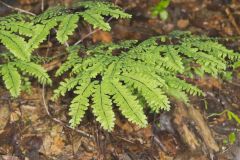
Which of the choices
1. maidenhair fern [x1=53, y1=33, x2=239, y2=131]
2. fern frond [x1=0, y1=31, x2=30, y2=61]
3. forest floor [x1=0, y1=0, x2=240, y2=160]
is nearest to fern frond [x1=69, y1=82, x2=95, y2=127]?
maidenhair fern [x1=53, y1=33, x2=239, y2=131]

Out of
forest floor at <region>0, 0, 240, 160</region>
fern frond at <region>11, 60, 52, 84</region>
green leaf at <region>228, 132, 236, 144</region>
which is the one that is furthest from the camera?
green leaf at <region>228, 132, 236, 144</region>

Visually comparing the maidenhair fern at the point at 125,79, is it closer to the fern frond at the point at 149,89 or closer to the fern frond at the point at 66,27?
the fern frond at the point at 149,89

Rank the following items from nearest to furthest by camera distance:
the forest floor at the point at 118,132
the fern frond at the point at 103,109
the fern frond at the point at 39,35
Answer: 1. the fern frond at the point at 103,109
2. the fern frond at the point at 39,35
3. the forest floor at the point at 118,132

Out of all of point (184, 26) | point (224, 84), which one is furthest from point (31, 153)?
point (184, 26)

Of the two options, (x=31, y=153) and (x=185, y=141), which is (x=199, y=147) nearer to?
(x=185, y=141)

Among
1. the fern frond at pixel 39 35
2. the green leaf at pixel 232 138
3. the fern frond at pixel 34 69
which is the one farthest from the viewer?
the green leaf at pixel 232 138

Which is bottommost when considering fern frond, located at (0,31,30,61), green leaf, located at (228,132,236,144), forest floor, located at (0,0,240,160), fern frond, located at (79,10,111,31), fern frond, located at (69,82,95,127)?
green leaf, located at (228,132,236,144)

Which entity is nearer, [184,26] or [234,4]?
[184,26]

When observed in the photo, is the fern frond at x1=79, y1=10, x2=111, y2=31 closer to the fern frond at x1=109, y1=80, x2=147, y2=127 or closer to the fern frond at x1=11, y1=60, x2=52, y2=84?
the fern frond at x1=109, y1=80, x2=147, y2=127

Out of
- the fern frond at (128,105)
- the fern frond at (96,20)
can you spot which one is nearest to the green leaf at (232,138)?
the fern frond at (128,105)
